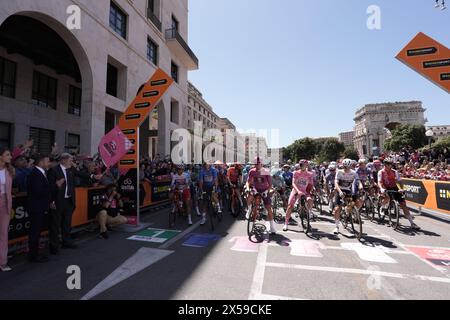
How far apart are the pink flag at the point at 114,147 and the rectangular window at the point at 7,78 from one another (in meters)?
10.6

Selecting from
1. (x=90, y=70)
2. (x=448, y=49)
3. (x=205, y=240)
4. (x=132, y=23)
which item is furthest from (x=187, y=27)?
(x=205, y=240)

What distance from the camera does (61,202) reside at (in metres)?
5.79

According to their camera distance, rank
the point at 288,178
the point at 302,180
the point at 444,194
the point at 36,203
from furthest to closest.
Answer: the point at 288,178 < the point at 444,194 < the point at 302,180 < the point at 36,203

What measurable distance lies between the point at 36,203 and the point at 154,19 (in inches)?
864

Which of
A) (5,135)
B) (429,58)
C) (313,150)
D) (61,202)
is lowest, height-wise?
(61,202)

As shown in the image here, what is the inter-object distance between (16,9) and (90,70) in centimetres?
427

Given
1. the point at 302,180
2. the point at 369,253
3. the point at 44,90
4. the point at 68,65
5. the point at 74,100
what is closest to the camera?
the point at 369,253

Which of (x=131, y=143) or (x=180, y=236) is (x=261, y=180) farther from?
(x=131, y=143)

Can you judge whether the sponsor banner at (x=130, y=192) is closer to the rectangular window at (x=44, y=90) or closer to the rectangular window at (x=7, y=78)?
the rectangular window at (x=7, y=78)

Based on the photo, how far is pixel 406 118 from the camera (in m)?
111

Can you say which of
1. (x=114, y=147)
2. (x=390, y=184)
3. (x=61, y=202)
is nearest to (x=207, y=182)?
(x=114, y=147)

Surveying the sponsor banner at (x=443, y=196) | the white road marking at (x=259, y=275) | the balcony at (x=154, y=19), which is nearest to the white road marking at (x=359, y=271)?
the white road marking at (x=259, y=275)

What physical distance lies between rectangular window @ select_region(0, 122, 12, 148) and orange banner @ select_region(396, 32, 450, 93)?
19262mm

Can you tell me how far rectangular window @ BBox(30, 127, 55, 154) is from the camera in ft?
51.6
